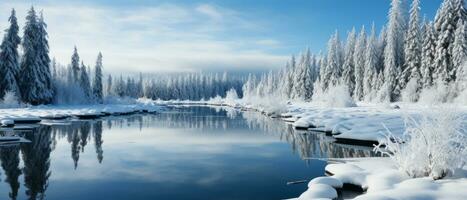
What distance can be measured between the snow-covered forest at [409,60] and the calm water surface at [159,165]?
16.0 meters

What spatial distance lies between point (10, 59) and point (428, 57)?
48583mm

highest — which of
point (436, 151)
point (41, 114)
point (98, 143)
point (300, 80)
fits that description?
point (300, 80)

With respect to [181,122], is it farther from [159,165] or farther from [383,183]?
[383,183]

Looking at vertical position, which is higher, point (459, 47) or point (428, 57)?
point (459, 47)

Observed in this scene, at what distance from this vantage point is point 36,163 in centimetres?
1664

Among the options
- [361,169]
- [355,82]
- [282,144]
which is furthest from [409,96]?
[361,169]

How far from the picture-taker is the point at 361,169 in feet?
45.0

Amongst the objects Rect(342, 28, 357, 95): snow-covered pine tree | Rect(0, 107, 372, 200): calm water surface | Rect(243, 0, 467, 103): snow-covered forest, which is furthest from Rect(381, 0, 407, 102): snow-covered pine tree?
Rect(0, 107, 372, 200): calm water surface

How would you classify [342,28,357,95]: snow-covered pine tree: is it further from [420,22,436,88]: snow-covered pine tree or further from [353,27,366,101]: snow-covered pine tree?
[420,22,436,88]: snow-covered pine tree

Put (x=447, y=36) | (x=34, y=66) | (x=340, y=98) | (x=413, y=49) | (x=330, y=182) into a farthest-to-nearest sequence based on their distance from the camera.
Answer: (x=413, y=49) → (x=340, y=98) → (x=34, y=66) → (x=447, y=36) → (x=330, y=182)

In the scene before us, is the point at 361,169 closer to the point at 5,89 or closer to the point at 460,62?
the point at 460,62

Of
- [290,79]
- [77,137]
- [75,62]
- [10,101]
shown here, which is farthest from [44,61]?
[290,79]

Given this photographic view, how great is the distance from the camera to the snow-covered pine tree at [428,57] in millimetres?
48969

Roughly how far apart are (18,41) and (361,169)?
50144mm
